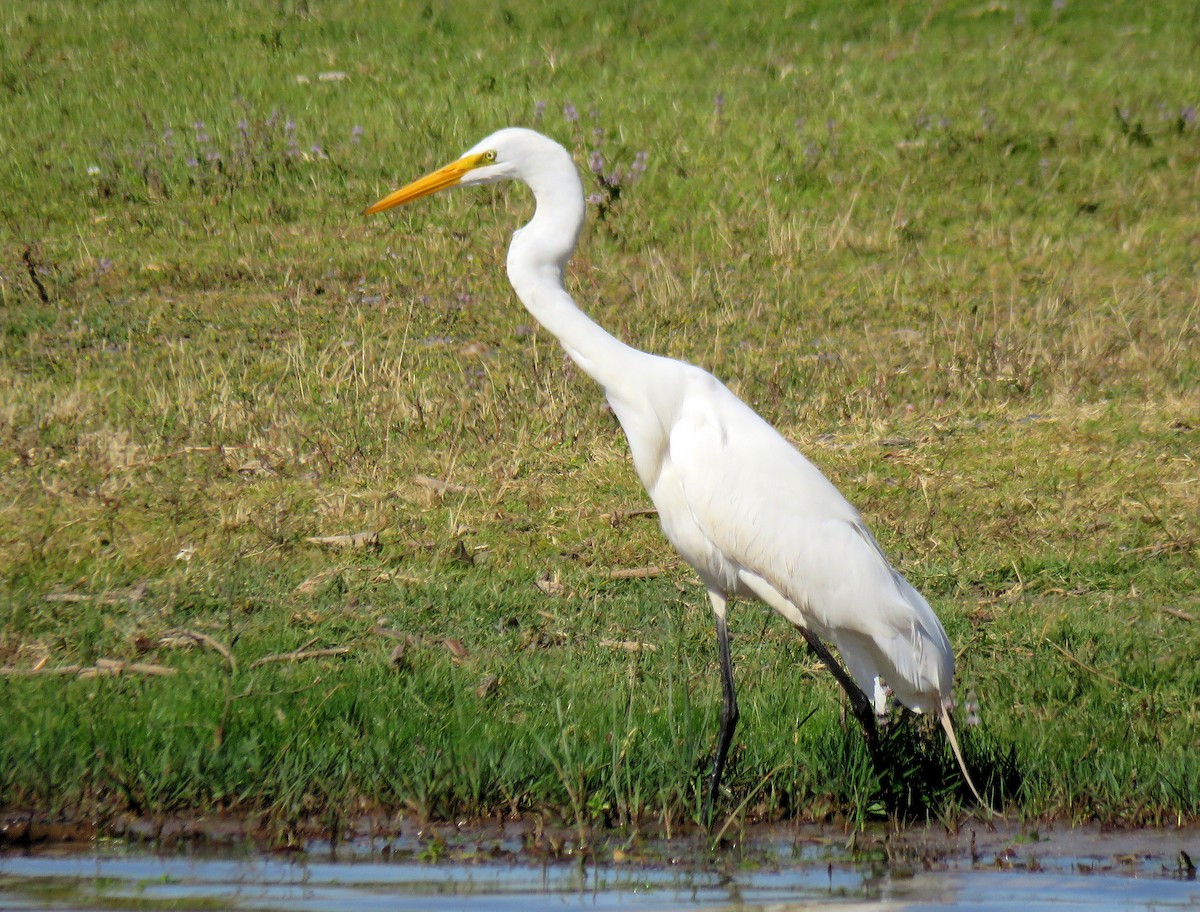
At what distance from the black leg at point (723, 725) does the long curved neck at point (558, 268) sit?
79cm

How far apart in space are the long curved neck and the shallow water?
1470mm

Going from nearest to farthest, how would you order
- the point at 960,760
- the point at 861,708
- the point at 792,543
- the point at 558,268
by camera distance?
1. the point at 960,760
2. the point at 861,708
3. the point at 792,543
4. the point at 558,268

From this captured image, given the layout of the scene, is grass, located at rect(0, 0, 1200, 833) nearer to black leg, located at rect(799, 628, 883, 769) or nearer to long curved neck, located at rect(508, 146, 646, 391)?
black leg, located at rect(799, 628, 883, 769)

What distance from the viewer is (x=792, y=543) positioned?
176 inches

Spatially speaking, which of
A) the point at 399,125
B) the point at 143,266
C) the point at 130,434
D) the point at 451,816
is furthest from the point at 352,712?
the point at 399,125

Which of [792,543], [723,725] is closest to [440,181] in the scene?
[792,543]

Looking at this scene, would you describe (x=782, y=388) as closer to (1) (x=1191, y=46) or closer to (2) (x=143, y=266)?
(2) (x=143, y=266)

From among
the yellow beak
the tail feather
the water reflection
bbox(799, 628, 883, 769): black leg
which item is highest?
the yellow beak

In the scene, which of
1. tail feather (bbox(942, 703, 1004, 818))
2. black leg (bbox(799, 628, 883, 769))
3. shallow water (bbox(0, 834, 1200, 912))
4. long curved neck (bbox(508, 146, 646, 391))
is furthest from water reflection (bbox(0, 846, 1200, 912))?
long curved neck (bbox(508, 146, 646, 391))

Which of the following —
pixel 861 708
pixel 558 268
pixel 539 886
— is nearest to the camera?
pixel 539 886

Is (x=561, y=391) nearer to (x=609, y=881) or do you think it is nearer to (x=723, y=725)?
(x=723, y=725)

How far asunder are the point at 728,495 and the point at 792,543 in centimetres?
22

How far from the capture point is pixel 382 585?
18.6ft

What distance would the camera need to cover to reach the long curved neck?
14.9ft
